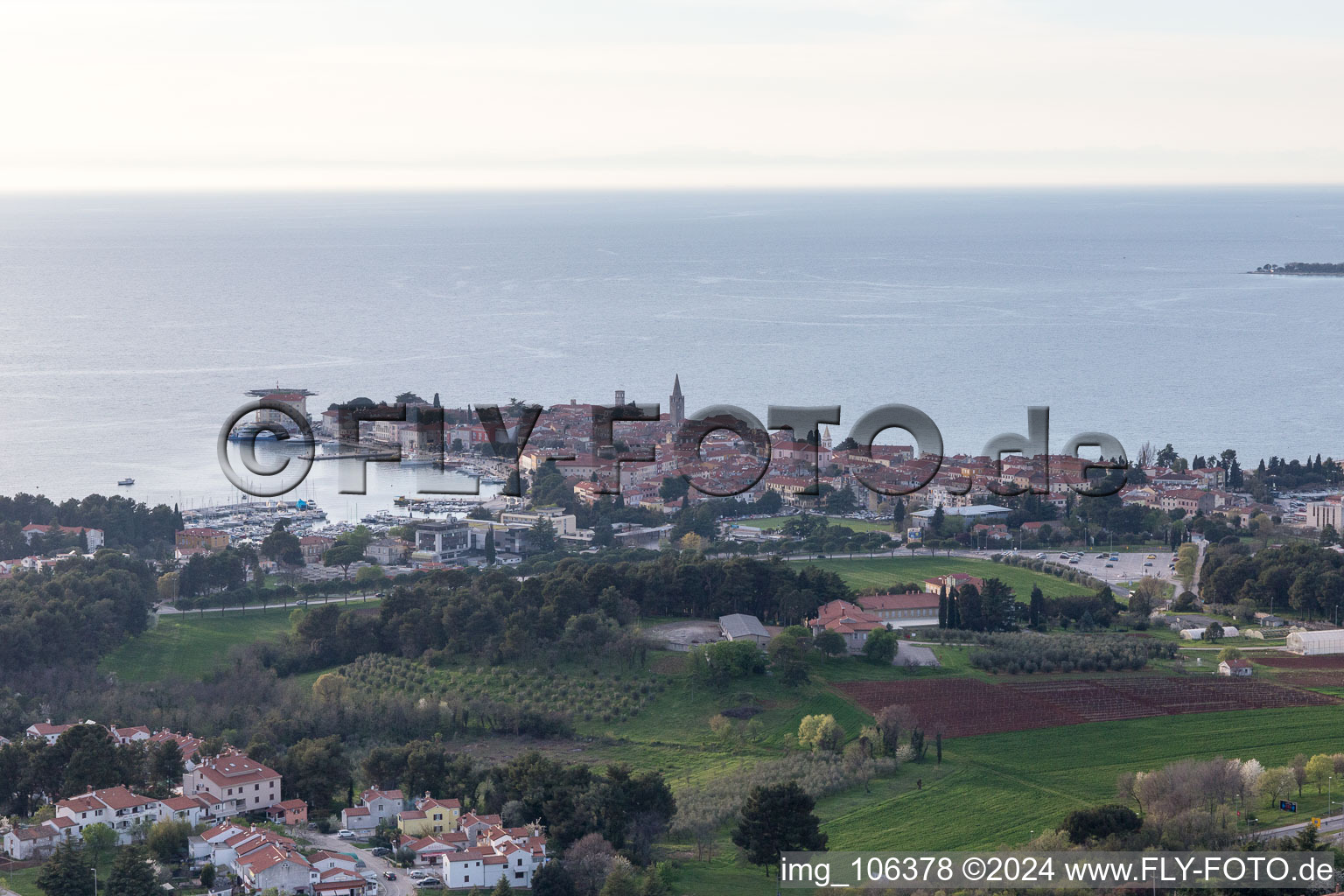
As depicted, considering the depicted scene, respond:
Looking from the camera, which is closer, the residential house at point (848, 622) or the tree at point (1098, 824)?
the tree at point (1098, 824)

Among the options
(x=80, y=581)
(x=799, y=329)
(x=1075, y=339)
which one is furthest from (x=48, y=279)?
(x=80, y=581)

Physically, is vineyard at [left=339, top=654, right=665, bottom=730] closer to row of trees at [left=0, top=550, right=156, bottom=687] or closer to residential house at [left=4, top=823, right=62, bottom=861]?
row of trees at [left=0, top=550, right=156, bottom=687]

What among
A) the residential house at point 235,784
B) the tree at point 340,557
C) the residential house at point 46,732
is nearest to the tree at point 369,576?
the tree at point 340,557

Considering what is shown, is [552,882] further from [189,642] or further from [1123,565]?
[1123,565]

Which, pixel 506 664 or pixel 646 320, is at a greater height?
pixel 646 320

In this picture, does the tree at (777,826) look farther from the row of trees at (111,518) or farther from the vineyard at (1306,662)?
the row of trees at (111,518)

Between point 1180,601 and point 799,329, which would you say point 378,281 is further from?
point 1180,601

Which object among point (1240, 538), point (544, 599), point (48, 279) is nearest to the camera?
point (544, 599)
